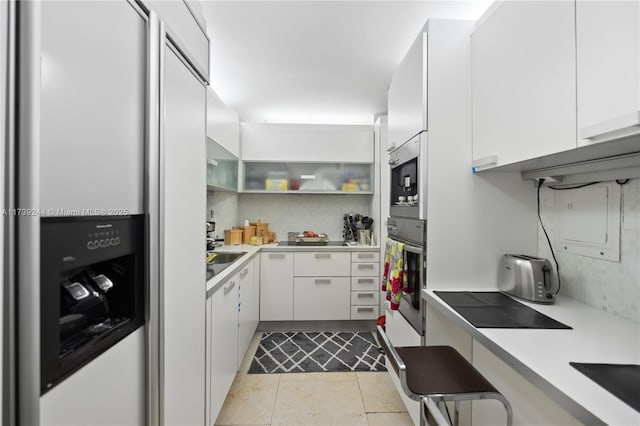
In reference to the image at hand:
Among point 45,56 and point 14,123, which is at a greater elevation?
point 45,56

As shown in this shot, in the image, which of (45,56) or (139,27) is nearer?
(45,56)

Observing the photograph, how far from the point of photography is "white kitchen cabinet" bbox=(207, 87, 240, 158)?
7.37ft

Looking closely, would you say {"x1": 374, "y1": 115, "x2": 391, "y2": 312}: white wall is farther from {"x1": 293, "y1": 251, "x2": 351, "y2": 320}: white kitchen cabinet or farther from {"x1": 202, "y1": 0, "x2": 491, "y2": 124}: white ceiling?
{"x1": 293, "y1": 251, "x2": 351, "y2": 320}: white kitchen cabinet

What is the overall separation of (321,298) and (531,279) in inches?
82.2

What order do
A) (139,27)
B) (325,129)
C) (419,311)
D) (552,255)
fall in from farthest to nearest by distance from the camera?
(325,129) → (419,311) → (552,255) → (139,27)

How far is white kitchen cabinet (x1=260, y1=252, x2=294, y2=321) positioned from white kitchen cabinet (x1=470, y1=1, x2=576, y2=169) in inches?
85.2

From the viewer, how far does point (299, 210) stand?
12.6 ft

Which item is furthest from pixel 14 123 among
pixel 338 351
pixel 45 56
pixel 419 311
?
pixel 338 351

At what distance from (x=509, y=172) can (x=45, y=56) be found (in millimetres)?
1866

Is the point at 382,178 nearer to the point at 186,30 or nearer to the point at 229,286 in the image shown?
the point at 229,286

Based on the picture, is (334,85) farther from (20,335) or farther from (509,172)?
(20,335)

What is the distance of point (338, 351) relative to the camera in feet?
9.04

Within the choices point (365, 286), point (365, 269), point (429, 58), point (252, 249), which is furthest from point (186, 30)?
point (365, 286)

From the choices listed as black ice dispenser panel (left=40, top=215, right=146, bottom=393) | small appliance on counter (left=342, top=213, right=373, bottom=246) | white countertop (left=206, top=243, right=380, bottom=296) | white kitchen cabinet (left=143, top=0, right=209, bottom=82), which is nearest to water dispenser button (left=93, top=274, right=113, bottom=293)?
black ice dispenser panel (left=40, top=215, right=146, bottom=393)
